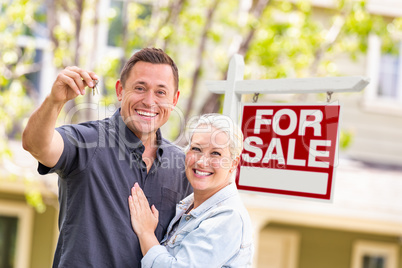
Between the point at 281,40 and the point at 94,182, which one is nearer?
the point at 94,182

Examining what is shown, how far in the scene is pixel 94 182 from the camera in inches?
83.4

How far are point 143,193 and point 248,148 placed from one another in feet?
1.86

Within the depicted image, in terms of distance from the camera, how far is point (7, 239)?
7.91 meters

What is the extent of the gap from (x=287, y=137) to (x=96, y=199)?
90 cm

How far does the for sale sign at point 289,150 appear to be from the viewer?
232cm

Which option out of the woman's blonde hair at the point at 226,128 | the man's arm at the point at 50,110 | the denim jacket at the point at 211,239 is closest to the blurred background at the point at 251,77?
the woman's blonde hair at the point at 226,128

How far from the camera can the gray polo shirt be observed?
6.89 feet

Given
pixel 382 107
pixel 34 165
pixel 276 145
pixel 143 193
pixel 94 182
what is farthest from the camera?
pixel 382 107

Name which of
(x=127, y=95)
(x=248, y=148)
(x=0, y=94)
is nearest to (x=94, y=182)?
(x=127, y=95)

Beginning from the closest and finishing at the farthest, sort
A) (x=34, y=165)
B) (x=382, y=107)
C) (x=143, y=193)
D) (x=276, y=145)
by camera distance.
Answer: (x=143, y=193)
(x=276, y=145)
(x=34, y=165)
(x=382, y=107)

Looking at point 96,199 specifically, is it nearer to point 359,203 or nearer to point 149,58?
point 149,58

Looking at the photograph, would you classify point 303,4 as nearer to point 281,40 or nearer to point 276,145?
point 281,40

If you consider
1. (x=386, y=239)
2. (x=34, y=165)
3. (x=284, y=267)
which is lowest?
(x=284, y=267)

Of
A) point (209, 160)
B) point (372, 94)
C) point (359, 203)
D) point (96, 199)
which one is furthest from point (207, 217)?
point (372, 94)
